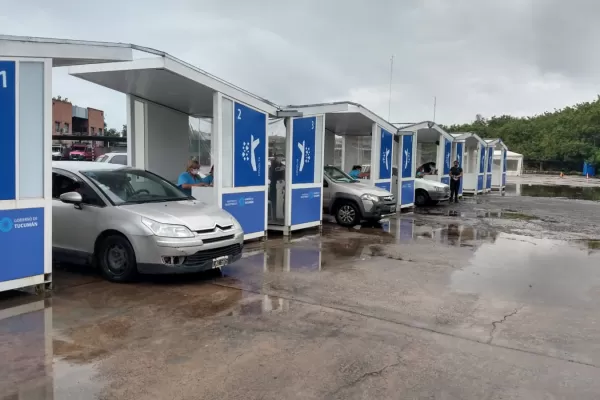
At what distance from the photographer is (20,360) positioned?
425cm

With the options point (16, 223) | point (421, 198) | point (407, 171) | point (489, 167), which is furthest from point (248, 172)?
point (489, 167)

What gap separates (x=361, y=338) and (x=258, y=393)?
150cm

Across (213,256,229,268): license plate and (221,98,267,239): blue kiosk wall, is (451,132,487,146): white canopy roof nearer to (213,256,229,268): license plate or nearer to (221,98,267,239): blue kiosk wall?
(221,98,267,239): blue kiosk wall

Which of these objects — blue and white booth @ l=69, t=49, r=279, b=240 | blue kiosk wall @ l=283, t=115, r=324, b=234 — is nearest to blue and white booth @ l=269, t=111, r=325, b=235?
blue kiosk wall @ l=283, t=115, r=324, b=234

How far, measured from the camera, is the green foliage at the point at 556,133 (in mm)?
59375

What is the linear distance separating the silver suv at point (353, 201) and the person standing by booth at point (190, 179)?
13.6 feet

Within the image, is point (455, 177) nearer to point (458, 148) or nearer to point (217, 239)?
point (458, 148)

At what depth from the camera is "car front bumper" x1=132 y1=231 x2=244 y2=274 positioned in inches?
250

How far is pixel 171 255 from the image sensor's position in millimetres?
6367

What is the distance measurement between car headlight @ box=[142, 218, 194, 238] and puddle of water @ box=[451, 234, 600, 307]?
3.73 meters

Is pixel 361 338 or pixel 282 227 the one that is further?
pixel 282 227

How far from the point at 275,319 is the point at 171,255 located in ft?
5.72

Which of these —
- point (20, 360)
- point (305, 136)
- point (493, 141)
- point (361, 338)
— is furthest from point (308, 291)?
point (493, 141)

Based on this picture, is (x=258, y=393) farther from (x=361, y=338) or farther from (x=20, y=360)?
(x=20, y=360)
